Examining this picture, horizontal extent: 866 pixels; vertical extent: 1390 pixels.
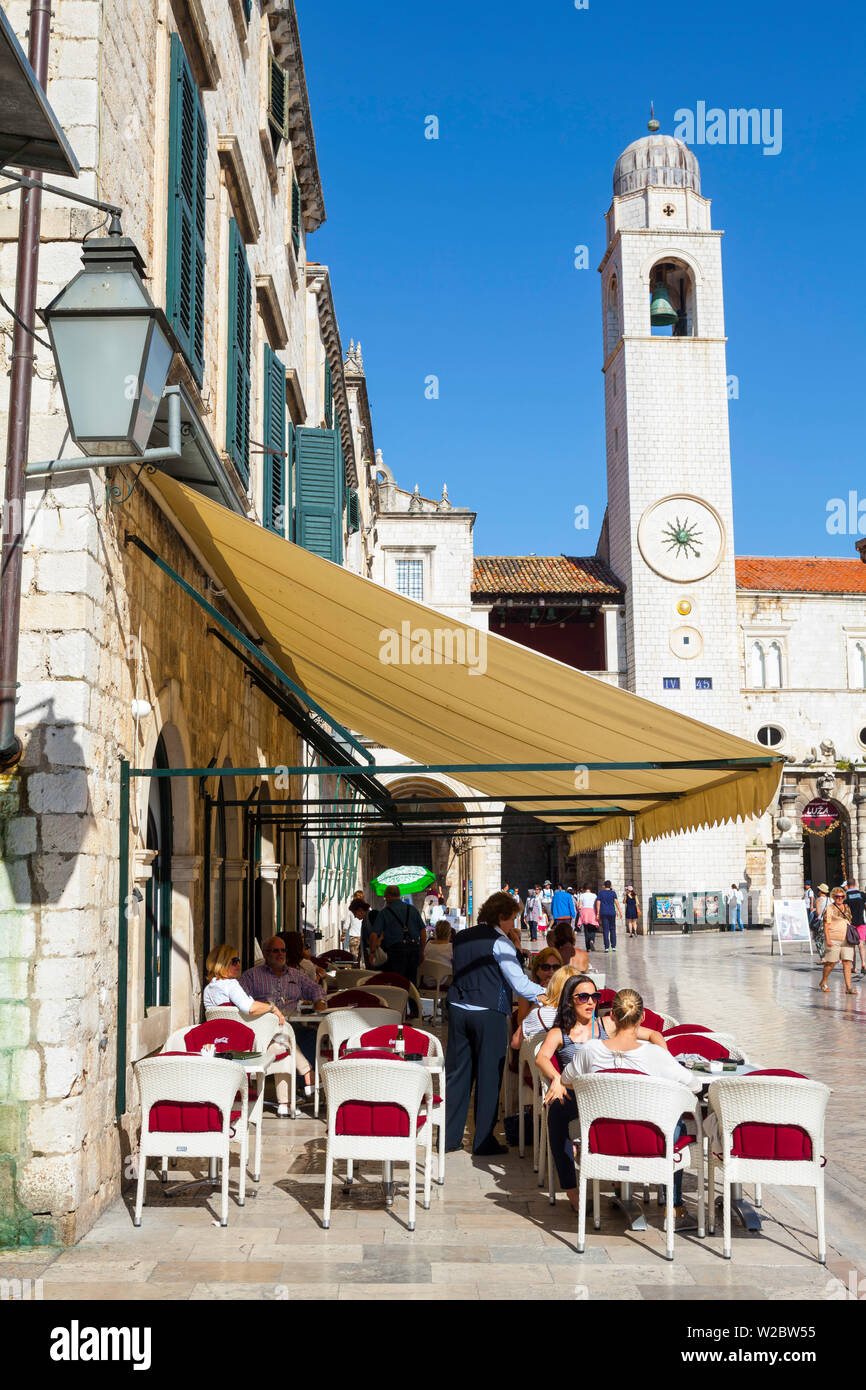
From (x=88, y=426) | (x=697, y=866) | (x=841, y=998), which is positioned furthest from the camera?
(x=697, y=866)

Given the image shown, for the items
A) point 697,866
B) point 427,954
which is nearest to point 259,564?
point 427,954

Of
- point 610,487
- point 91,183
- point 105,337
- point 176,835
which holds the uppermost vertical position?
point 610,487

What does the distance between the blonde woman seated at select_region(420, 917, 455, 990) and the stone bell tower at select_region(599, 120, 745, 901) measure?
21422 millimetres

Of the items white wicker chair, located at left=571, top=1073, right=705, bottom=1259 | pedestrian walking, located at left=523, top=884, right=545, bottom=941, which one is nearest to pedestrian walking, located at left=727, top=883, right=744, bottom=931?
pedestrian walking, located at left=523, top=884, right=545, bottom=941

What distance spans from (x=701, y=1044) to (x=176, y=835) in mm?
3675

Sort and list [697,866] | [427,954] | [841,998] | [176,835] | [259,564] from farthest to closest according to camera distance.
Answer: [697,866]
[841,998]
[427,954]
[176,835]
[259,564]

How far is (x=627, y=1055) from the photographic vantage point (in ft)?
18.2

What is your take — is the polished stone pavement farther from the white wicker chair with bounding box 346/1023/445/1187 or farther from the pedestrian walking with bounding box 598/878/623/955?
the pedestrian walking with bounding box 598/878/623/955

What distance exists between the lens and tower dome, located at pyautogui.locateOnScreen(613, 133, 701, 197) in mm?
38719

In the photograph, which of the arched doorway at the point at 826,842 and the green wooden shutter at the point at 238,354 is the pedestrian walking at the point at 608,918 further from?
the green wooden shutter at the point at 238,354

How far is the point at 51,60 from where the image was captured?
5.42 metres

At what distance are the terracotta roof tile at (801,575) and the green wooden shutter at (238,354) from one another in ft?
101

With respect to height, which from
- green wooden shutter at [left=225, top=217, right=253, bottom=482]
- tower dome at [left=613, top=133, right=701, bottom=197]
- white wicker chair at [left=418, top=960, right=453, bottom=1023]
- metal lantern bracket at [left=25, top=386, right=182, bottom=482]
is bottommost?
white wicker chair at [left=418, top=960, right=453, bottom=1023]

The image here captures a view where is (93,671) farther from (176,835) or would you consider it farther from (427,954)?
(427,954)
